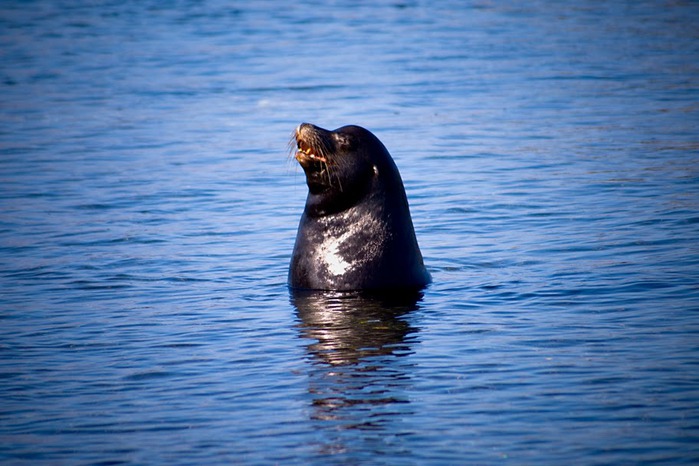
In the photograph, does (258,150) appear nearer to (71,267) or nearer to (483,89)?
(483,89)

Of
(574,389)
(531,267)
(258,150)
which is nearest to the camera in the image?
(574,389)

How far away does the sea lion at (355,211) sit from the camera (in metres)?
10.1

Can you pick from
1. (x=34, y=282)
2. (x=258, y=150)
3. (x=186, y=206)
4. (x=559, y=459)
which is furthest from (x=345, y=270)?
(x=258, y=150)

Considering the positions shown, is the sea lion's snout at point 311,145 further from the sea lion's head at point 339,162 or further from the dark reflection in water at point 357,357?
the dark reflection in water at point 357,357

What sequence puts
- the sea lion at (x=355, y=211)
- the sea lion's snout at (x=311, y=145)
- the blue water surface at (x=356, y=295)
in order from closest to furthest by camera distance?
the blue water surface at (x=356, y=295) < the sea lion's snout at (x=311, y=145) < the sea lion at (x=355, y=211)

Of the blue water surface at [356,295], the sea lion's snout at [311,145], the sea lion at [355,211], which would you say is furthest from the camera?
the sea lion at [355,211]

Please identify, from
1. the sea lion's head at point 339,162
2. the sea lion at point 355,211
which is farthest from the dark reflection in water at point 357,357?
the sea lion's head at point 339,162

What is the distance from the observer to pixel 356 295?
33.2ft

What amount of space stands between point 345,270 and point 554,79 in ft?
44.1

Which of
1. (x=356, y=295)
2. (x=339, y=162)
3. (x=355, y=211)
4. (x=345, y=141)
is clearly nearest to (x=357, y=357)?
(x=356, y=295)

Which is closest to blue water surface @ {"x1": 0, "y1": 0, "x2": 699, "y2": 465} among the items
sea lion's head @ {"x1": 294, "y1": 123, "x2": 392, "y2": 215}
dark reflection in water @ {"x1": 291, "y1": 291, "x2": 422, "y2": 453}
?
dark reflection in water @ {"x1": 291, "y1": 291, "x2": 422, "y2": 453}

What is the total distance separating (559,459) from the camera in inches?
258

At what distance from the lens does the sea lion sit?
10.1 m

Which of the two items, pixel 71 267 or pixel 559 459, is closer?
pixel 559 459
